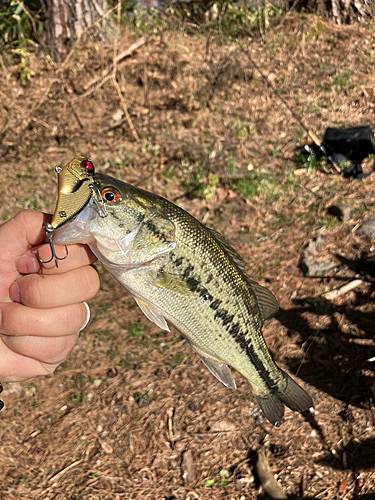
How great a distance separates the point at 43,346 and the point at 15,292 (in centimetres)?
33

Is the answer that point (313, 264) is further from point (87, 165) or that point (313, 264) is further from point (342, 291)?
point (87, 165)

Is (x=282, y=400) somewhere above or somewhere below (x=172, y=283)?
below

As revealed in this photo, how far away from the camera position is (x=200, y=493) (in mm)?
3727

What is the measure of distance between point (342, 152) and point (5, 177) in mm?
5588

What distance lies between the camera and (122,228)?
1.96 meters

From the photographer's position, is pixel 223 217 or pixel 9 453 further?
pixel 223 217

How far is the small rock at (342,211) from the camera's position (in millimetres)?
5711

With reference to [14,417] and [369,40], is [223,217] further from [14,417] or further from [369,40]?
[369,40]

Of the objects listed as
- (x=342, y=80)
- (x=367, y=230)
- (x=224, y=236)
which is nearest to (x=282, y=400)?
(x=367, y=230)

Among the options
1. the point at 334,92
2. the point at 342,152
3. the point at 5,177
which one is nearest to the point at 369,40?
the point at 334,92

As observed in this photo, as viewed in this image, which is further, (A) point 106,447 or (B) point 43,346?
(A) point 106,447

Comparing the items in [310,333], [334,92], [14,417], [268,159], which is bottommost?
[14,417]

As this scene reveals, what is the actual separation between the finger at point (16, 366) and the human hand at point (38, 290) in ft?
0.52

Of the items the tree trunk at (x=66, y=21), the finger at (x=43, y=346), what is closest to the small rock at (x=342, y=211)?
the finger at (x=43, y=346)
